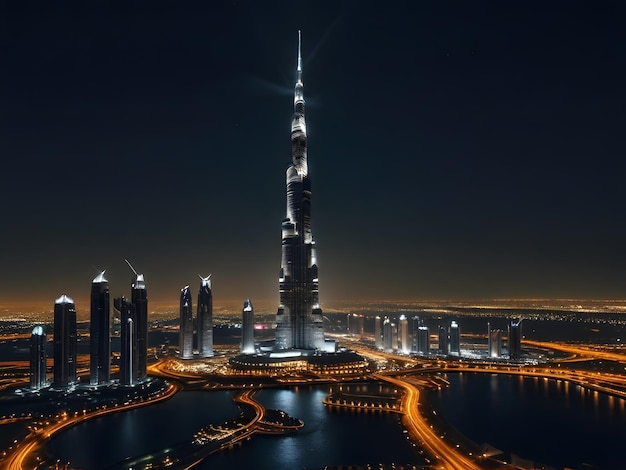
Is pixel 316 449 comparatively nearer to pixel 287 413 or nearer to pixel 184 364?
pixel 287 413

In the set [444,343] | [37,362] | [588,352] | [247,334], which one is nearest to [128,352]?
[37,362]

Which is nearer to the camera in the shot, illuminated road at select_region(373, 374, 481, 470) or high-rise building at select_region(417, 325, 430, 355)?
illuminated road at select_region(373, 374, 481, 470)

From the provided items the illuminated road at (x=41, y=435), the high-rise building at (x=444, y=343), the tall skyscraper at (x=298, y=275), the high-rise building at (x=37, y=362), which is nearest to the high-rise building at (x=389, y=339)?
the high-rise building at (x=444, y=343)

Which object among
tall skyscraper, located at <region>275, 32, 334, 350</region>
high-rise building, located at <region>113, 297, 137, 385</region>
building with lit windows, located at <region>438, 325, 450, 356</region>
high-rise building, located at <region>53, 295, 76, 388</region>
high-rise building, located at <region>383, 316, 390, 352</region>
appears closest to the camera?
high-rise building, located at <region>53, 295, 76, 388</region>

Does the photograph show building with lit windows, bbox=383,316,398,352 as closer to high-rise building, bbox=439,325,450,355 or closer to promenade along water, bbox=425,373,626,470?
high-rise building, bbox=439,325,450,355

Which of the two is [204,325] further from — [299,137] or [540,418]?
[540,418]

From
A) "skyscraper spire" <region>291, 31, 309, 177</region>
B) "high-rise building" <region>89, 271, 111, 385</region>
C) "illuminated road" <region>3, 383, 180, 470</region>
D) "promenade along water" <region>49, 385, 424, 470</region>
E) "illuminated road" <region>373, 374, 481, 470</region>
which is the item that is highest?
"skyscraper spire" <region>291, 31, 309, 177</region>

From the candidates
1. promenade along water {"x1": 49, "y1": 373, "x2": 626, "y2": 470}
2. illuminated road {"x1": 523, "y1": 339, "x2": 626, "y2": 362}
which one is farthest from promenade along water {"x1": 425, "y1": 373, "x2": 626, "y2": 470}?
illuminated road {"x1": 523, "y1": 339, "x2": 626, "y2": 362}
